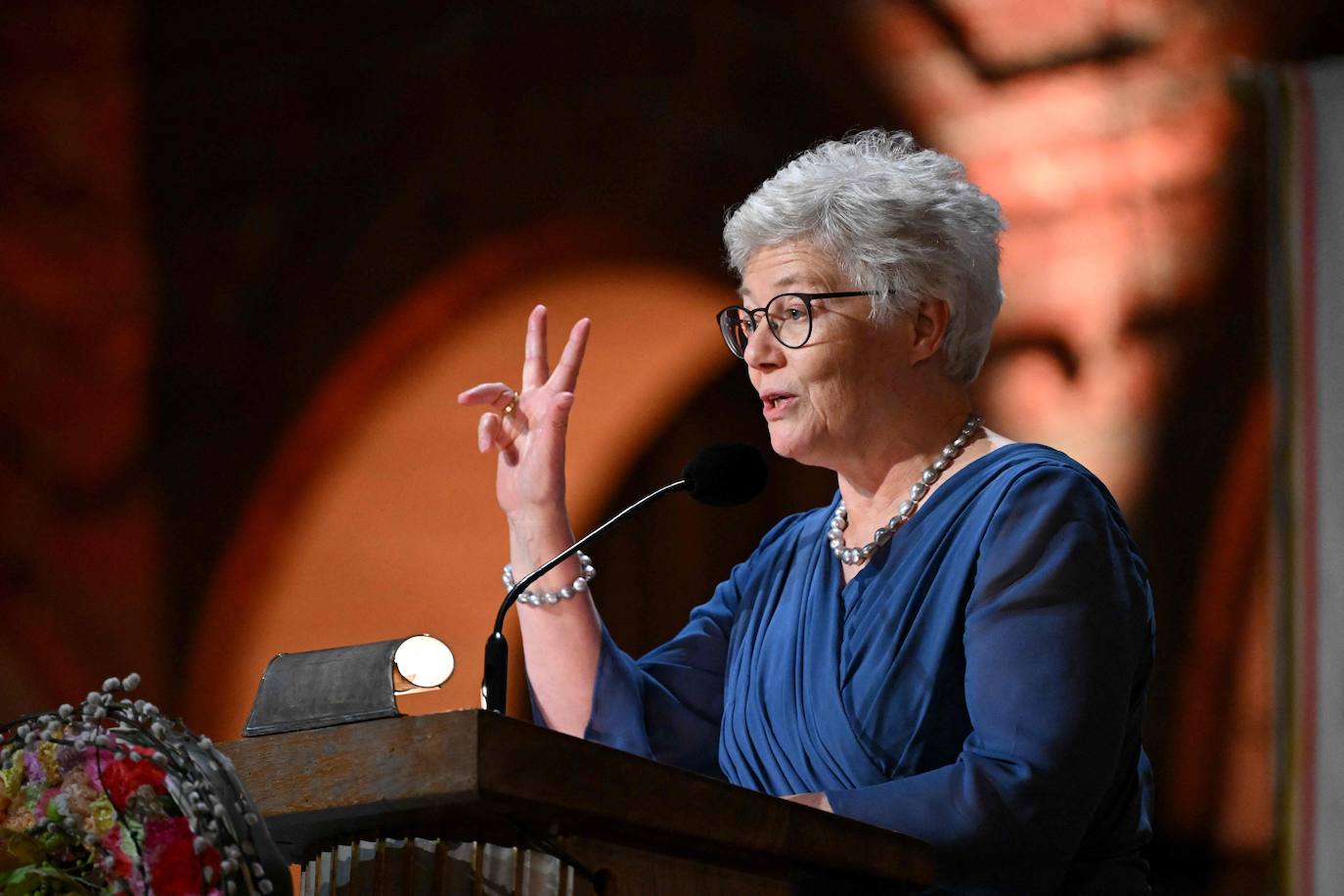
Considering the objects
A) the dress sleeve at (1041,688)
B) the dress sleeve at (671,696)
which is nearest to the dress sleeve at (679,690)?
the dress sleeve at (671,696)

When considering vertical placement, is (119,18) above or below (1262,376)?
above

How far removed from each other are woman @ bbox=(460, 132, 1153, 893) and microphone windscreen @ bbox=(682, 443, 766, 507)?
0.56 feet

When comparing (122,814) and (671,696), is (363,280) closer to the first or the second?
(671,696)

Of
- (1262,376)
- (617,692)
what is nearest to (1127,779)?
(617,692)

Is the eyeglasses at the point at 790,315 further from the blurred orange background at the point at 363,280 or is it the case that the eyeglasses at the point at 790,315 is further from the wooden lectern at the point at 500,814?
the blurred orange background at the point at 363,280

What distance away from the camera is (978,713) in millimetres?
1602

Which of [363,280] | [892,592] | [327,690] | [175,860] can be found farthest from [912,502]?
[363,280]

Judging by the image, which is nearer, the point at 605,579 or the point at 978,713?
the point at 978,713

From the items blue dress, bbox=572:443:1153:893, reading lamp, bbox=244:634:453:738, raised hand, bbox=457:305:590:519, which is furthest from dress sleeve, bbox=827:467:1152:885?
raised hand, bbox=457:305:590:519

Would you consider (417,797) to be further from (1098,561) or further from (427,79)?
(427,79)

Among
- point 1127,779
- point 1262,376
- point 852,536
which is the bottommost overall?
point 1127,779

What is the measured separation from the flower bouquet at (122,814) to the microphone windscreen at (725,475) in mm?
809

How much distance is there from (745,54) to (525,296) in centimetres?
74

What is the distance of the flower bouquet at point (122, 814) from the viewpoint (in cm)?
101
